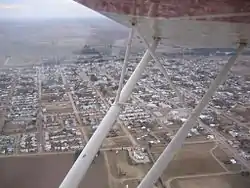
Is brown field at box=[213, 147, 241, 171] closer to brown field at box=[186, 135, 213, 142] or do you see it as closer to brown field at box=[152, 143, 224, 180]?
brown field at box=[152, 143, 224, 180]

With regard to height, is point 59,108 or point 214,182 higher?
point 214,182

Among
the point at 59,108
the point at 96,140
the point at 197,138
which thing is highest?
the point at 96,140

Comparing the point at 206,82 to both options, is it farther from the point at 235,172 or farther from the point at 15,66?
the point at 15,66

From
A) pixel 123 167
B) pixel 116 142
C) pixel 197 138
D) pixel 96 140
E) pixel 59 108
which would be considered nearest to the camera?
pixel 96 140

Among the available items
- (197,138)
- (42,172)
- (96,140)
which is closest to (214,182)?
(197,138)

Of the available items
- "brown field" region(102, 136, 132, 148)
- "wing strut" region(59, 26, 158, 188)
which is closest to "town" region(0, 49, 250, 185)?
"brown field" region(102, 136, 132, 148)

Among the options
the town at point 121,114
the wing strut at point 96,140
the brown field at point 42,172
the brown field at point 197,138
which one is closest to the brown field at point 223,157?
the town at point 121,114

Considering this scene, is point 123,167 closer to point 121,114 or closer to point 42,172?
point 42,172

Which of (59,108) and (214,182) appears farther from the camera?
(59,108)
